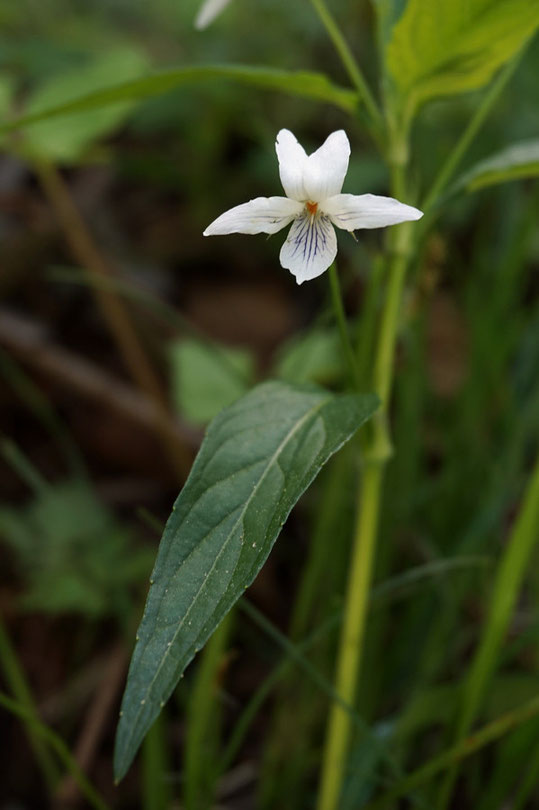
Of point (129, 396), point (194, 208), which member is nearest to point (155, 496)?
point (129, 396)

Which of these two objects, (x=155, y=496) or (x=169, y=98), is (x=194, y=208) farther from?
(x=155, y=496)

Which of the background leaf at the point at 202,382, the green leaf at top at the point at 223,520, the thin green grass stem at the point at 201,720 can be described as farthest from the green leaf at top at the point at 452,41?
the background leaf at the point at 202,382

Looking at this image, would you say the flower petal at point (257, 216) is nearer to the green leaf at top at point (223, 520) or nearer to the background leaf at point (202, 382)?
the green leaf at top at point (223, 520)

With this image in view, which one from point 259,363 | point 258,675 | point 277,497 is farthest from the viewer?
point 259,363

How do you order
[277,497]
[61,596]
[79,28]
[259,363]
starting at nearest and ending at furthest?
[277,497] → [61,596] → [259,363] → [79,28]

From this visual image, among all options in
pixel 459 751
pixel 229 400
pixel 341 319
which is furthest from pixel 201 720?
pixel 229 400

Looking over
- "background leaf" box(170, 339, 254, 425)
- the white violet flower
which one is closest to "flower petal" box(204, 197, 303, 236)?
the white violet flower
